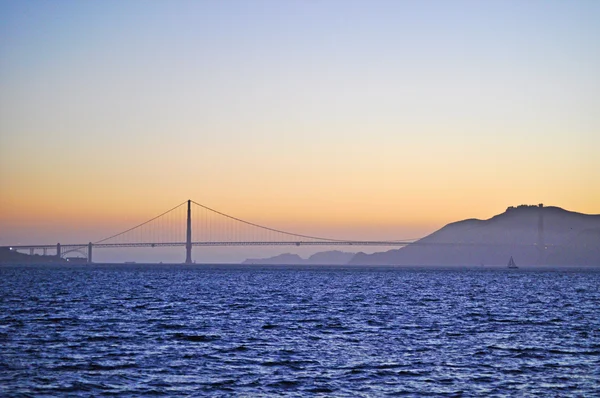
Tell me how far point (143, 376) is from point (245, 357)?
4.20m

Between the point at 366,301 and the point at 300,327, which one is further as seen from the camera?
the point at 366,301

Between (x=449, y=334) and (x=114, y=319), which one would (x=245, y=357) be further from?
(x=114, y=319)

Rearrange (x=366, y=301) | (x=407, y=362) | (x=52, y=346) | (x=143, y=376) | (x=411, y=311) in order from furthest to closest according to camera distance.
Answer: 1. (x=366, y=301)
2. (x=411, y=311)
3. (x=52, y=346)
4. (x=407, y=362)
5. (x=143, y=376)

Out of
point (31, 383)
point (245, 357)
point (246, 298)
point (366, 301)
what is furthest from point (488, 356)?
point (246, 298)

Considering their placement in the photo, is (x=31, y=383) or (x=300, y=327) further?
(x=300, y=327)

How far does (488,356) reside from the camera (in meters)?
25.4

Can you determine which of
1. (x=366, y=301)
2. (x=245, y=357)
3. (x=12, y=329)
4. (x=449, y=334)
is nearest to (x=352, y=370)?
(x=245, y=357)

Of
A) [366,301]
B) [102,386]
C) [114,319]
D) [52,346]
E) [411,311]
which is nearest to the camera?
[102,386]

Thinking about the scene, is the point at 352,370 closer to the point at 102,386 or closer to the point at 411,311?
the point at 102,386

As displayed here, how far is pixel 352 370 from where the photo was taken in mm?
22359

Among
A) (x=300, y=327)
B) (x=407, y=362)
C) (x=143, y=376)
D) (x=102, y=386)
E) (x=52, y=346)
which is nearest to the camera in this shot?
(x=102, y=386)

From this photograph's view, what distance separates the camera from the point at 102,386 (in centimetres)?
1980

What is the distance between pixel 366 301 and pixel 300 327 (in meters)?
19.8

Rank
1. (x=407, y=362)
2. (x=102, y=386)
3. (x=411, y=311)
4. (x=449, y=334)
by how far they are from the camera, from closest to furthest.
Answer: (x=102, y=386), (x=407, y=362), (x=449, y=334), (x=411, y=311)
